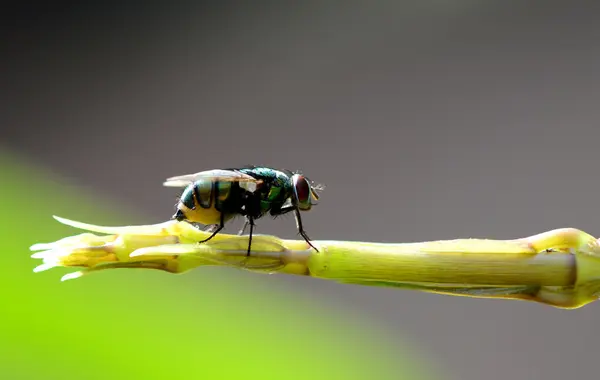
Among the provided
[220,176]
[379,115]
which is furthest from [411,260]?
[379,115]

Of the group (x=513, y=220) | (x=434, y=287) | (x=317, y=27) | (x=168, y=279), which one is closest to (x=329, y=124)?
(x=317, y=27)

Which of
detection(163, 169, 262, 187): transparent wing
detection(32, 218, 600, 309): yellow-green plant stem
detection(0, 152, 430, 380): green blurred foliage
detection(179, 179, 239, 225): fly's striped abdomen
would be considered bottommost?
detection(0, 152, 430, 380): green blurred foliage

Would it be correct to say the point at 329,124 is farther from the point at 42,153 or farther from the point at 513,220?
the point at 42,153

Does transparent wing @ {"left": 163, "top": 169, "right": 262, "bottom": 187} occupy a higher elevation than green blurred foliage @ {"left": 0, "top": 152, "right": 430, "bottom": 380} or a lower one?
higher

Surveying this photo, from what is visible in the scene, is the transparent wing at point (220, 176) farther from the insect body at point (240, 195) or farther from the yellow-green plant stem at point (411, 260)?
the yellow-green plant stem at point (411, 260)

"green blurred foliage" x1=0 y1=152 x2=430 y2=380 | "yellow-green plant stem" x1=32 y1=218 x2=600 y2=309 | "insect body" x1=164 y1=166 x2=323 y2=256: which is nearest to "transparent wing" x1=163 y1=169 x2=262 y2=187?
"insect body" x1=164 y1=166 x2=323 y2=256

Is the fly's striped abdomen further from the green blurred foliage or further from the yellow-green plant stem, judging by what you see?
the yellow-green plant stem
